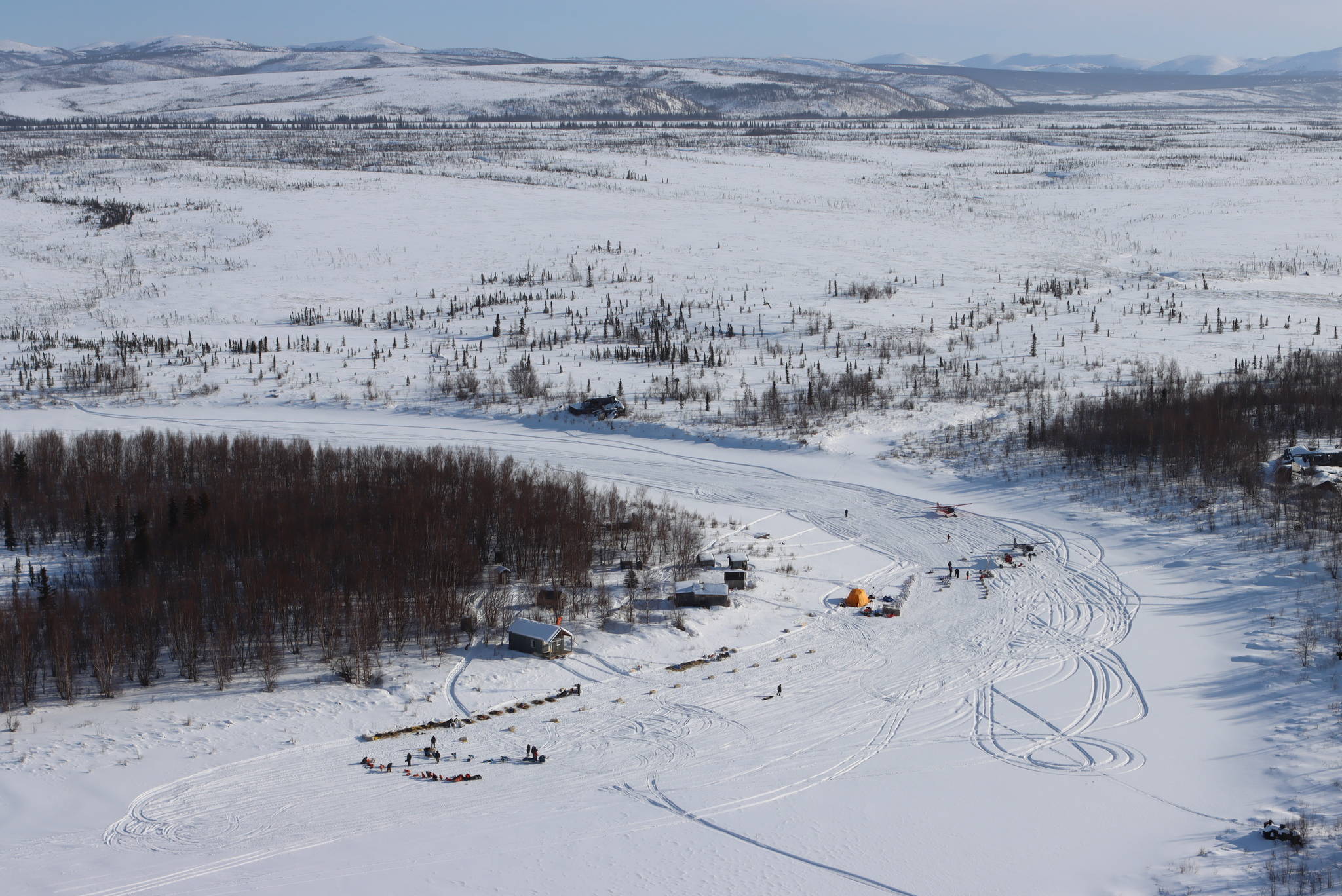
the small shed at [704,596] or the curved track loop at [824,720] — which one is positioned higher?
the small shed at [704,596]

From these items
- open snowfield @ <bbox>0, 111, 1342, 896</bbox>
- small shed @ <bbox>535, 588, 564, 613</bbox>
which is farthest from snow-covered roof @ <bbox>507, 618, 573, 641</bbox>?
small shed @ <bbox>535, 588, 564, 613</bbox>

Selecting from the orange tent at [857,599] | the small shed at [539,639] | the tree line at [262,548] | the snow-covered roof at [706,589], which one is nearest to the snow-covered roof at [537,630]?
the small shed at [539,639]

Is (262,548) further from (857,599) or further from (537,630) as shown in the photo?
(857,599)

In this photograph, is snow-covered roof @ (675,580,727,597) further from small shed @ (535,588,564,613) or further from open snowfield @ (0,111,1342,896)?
small shed @ (535,588,564,613)

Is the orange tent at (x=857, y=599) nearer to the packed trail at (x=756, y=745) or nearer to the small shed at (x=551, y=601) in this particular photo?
the packed trail at (x=756, y=745)

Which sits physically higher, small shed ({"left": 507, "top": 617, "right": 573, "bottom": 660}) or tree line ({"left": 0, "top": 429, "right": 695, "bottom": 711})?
tree line ({"left": 0, "top": 429, "right": 695, "bottom": 711})

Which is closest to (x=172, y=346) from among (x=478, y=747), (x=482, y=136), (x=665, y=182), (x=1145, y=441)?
(x=478, y=747)
